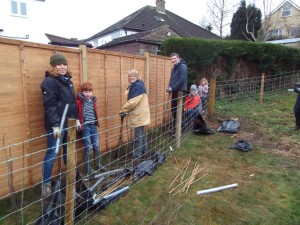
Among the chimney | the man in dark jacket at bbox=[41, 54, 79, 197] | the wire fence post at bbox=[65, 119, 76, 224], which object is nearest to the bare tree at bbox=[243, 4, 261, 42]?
the chimney

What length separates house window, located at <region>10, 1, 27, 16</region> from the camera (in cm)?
2239

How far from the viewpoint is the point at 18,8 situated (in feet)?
74.8

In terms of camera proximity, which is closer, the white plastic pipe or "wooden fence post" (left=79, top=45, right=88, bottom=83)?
the white plastic pipe

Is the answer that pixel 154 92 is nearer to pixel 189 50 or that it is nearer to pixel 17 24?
pixel 189 50

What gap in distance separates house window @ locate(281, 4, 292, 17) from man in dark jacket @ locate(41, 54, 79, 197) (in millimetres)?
41097

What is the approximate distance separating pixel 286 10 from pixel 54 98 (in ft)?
136

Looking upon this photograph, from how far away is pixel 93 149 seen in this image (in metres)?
4.37

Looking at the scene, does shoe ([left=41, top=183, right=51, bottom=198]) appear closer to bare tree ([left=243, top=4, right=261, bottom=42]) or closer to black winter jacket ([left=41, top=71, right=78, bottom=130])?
black winter jacket ([left=41, top=71, right=78, bottom=130])

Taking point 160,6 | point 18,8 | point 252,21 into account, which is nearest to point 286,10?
point 252,21

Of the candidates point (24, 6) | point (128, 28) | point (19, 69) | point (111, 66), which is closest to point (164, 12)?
point (128, 28)

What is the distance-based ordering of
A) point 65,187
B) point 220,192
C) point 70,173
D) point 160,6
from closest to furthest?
point 70,173 → point 65,187 → point 220,192 → point 160,6

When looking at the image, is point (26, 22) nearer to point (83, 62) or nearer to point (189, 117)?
point (189, 117)

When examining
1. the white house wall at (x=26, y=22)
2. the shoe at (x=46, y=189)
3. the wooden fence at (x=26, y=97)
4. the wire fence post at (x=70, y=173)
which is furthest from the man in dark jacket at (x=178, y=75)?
the white house wall at (x=26, y=22)

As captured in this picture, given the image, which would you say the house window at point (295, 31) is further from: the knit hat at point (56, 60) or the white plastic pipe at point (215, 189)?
the knit hat at point (56, 60)
